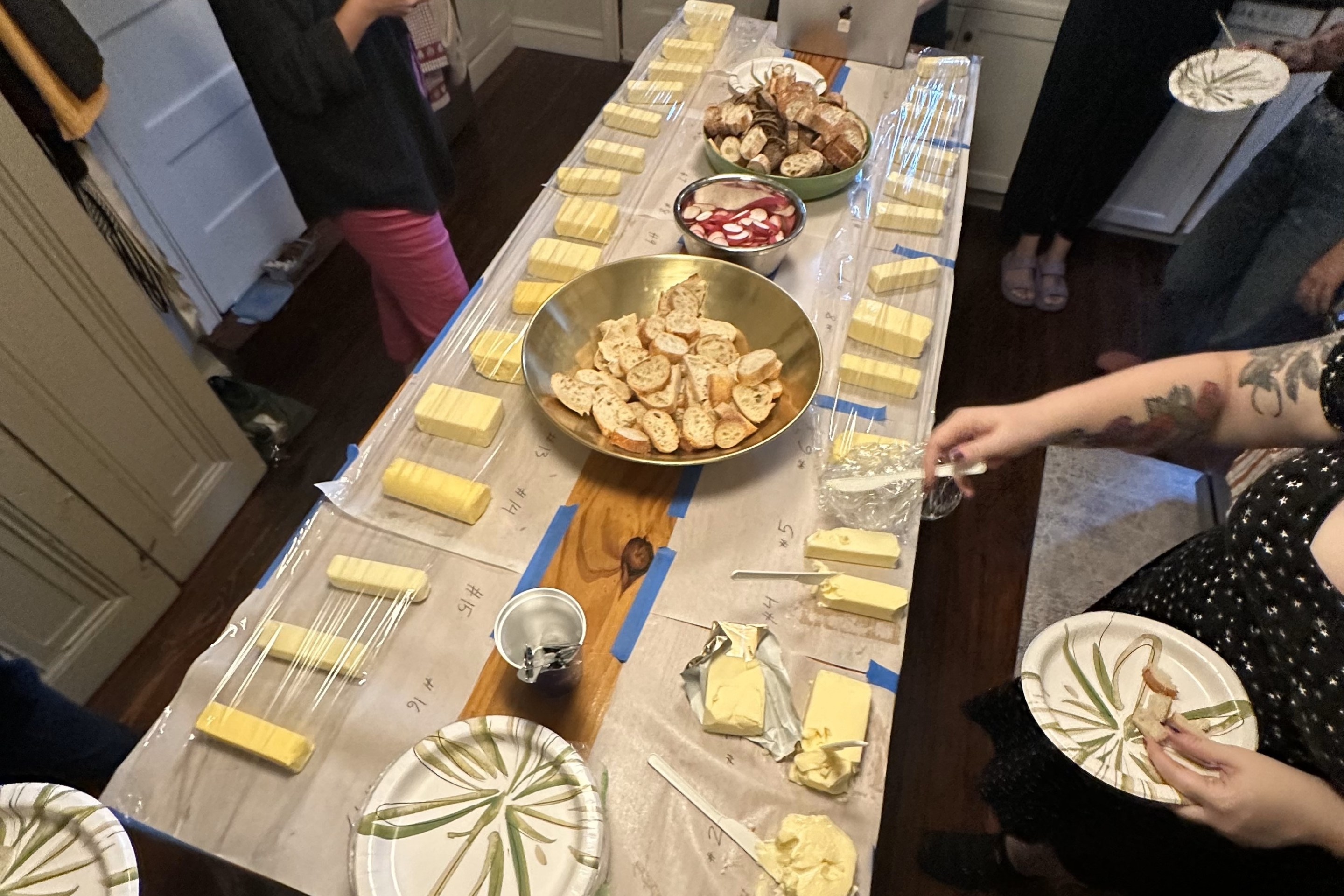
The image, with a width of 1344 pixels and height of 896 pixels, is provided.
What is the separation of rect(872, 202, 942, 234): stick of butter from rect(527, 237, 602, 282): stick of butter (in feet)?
1.81

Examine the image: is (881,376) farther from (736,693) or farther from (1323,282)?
(1323,282)

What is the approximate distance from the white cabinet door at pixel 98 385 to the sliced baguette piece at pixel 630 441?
1028 millimetres

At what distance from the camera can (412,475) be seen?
96 centimetres

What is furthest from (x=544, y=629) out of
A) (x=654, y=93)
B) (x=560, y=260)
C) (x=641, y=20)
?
(x=641, y=20)

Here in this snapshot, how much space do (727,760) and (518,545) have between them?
1.21ft

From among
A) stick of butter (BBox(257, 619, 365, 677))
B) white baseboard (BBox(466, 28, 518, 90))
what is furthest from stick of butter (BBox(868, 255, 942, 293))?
white baseboard (BBox(466, 28, 518, 90))

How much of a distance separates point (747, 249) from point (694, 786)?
32.4 inches

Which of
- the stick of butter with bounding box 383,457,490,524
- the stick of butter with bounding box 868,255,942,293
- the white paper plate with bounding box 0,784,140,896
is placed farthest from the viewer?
the stick of butter with bounding box 868,255,942,293

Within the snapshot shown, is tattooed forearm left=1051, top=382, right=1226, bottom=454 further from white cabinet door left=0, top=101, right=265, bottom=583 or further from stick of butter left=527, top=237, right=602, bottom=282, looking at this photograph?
white cabinet door left=0, top=101, right=265, bottom=583

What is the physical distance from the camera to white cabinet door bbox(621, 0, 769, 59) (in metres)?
3.13

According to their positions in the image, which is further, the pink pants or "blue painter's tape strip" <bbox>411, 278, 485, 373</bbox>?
the pink pants

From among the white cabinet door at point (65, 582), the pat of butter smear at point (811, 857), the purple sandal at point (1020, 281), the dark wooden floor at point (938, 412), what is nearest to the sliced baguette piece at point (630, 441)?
the pat of butter smear at point (811, 857)

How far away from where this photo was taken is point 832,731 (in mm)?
782

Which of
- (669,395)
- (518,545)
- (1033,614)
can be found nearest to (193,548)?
(518,545)
